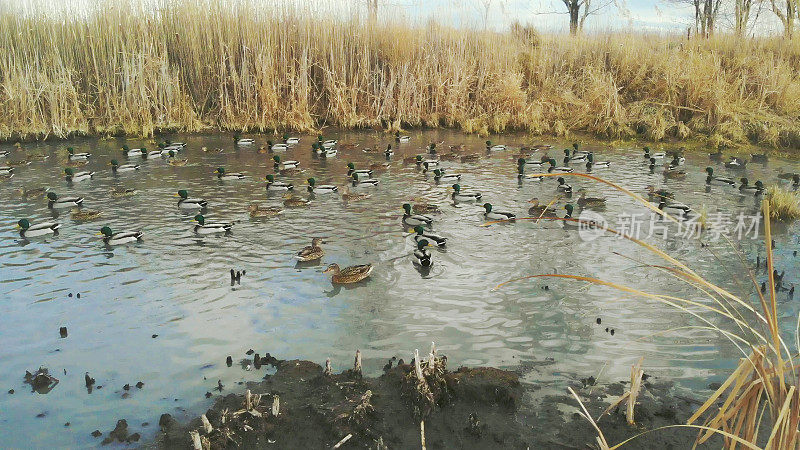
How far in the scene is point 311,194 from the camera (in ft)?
38.7

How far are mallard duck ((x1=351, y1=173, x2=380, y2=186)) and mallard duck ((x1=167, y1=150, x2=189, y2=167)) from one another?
429 centimetres

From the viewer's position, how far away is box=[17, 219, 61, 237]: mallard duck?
9.18 meters

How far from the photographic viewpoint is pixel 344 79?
57.4 ft

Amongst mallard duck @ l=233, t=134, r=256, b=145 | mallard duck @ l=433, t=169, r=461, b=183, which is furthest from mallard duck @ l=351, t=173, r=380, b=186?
mallard duck @ l=233, t=134, r=256, b=145

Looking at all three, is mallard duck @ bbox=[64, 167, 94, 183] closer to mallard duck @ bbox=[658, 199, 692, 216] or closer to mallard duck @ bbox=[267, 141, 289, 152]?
mallard duck @ bbox=[267, 141, 289, 152]

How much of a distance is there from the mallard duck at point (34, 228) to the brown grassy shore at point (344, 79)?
7.46 metres

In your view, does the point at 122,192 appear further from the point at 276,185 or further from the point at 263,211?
the point at 263,211

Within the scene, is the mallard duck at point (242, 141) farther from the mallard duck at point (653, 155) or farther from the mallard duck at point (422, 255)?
the mallard duck at point (653, 155)

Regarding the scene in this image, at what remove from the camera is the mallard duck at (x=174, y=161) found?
13961 millimetres

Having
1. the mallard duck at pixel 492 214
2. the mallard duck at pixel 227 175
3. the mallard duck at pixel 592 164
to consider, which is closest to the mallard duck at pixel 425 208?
the mallard duck at pixel 492 214

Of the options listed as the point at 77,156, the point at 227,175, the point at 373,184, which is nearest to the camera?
the point at 373,184

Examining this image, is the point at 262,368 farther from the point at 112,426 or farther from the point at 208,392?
the point at 112,426

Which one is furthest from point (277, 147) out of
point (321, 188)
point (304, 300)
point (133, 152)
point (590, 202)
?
point (304, 300)

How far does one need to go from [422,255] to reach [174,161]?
842 cm
